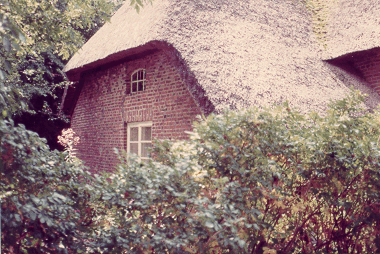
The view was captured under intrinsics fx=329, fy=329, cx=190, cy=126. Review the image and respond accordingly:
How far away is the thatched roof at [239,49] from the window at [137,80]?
63 cm

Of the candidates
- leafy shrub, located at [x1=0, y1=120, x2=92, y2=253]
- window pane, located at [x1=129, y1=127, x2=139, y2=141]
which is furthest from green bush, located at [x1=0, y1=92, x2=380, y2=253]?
window pane, located at [x1=129, y1=127, x2=139, y2=141]

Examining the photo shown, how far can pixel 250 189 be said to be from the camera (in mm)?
2260

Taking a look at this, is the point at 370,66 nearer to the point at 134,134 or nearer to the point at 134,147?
the point at 134,134

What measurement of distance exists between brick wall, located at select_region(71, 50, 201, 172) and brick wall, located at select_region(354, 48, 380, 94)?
427 centimetres

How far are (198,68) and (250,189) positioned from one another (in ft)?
12.3

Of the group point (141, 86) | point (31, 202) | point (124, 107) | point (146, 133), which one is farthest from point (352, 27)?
point (31, 202)

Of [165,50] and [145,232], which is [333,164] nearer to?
[145,232]

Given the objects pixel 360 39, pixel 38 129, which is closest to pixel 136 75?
pixel 360 39

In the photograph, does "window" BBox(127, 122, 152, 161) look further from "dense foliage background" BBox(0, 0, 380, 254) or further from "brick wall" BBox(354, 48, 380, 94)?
"brick wall" BBox(354, 48, 380, 94)

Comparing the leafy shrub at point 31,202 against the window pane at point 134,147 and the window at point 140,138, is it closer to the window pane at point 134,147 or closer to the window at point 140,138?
the window at point 140,138

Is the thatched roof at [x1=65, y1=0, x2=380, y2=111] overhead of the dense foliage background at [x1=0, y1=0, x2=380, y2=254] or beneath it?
overhead

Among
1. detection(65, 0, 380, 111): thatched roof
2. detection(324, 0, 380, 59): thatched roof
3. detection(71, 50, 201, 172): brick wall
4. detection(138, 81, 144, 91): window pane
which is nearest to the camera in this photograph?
detection(65, 0, 380, 111): thatched roof

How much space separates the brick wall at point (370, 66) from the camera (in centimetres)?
729

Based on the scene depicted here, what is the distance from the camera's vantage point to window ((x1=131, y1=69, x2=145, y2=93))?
25.7ft
